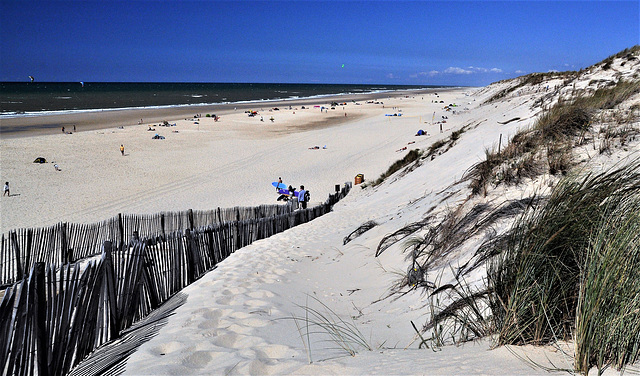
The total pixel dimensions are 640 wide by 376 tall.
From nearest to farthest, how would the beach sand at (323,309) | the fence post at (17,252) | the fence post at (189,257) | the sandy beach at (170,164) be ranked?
the beach sand at (323,309) → the fence post at (189,257) → the fence post at (17,252) → the sandy beach at (170,164)

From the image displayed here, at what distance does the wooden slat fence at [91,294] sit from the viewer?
2576mm

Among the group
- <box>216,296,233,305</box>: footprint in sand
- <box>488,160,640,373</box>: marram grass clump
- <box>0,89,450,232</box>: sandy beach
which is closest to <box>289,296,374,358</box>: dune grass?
<box>216,296,233,305</box>: footprint in sand

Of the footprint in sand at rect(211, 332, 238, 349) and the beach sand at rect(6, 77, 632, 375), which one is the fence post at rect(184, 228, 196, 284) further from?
the footprint in sand at rect(211, 332, 238, 349)

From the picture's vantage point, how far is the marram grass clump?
186 centimetres

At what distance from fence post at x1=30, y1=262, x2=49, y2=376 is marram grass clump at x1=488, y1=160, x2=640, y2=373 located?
2.85m

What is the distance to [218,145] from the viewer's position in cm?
2766

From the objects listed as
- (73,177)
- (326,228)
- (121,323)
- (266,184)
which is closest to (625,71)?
(326,228)

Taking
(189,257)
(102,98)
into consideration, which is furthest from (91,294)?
(102,98)

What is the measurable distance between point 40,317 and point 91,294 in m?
0.56

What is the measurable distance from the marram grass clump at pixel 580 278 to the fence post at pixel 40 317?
2.85 m

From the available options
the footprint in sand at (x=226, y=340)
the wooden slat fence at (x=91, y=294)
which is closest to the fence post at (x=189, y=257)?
the wooden slat fence at (x=91, y=294)

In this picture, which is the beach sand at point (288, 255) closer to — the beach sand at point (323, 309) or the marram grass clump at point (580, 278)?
the beach sand at point (323, 309)

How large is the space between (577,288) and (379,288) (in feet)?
7.31

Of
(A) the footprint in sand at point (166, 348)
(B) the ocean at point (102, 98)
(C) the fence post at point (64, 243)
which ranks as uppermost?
(B) the ocean at point (102, 98)
